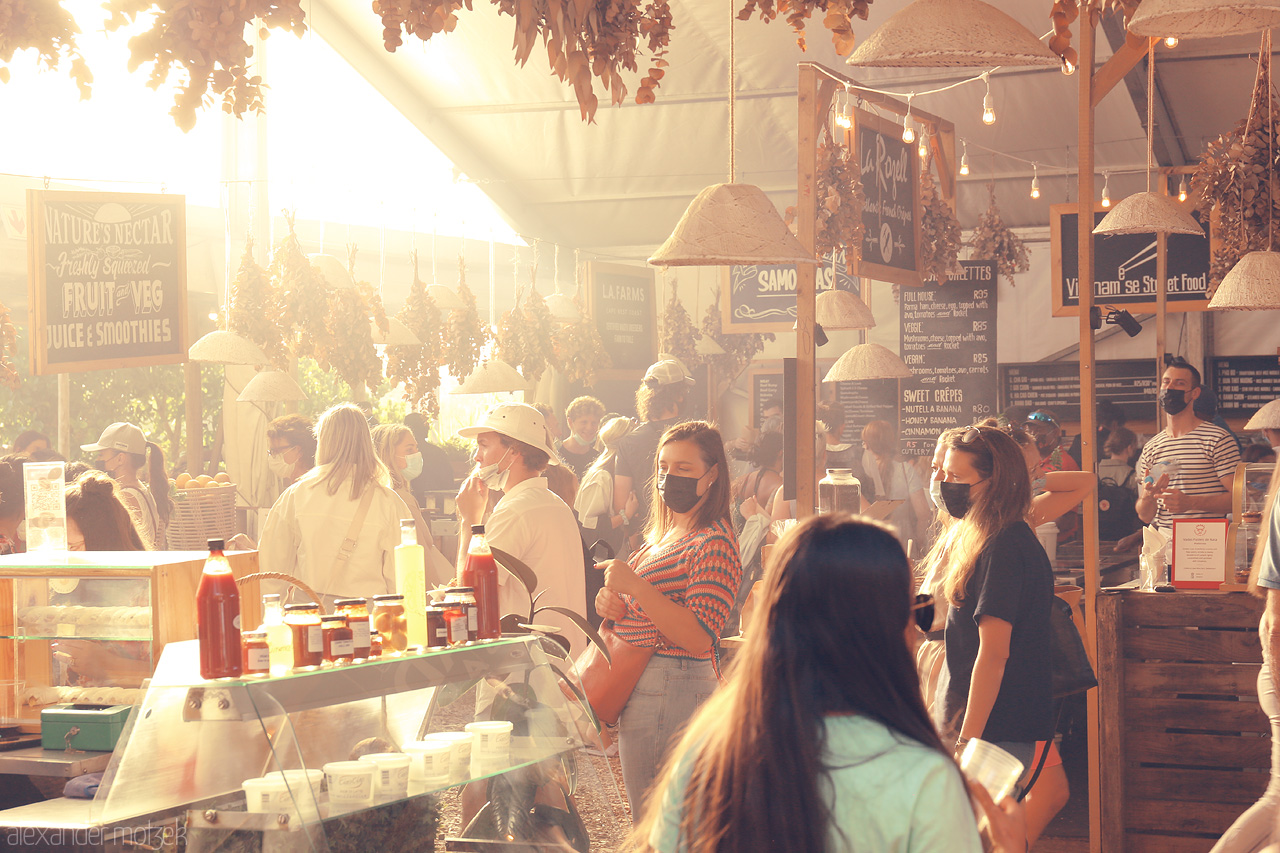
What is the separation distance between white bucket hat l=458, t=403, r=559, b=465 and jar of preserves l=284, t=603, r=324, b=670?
1.97 m

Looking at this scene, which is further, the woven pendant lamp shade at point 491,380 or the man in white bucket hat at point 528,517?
the woven pendant lamp shade at point 491,380

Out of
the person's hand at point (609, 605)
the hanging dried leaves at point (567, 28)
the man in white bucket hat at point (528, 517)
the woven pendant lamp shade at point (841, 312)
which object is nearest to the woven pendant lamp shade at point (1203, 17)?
the hanging dried leaves at point (567, 28)

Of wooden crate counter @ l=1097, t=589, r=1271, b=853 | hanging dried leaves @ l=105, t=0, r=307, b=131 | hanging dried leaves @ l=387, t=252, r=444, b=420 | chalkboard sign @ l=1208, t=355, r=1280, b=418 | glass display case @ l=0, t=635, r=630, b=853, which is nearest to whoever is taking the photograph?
glass display case @ l=0, t=635, r=630, b=853

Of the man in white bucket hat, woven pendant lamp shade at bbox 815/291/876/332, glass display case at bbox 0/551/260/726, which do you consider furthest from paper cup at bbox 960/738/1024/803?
woven pendant lamp shade at bbox 815/291/876/332

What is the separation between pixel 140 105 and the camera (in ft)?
37.1

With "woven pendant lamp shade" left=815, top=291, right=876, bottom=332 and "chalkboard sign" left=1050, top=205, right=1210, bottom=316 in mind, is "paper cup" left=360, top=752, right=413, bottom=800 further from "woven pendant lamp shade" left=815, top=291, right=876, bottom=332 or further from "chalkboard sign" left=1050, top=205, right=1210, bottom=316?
"chalkboard sign" left=1050, top=205, right=1210, bottom=316

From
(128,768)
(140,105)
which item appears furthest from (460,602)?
(140,105)

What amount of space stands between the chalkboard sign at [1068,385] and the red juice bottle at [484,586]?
10.2 metres

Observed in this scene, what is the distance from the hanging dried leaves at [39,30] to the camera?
3150 mm

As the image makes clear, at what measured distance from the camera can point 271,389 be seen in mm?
8406

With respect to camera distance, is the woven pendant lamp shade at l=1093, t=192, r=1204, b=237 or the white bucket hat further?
the woven pendant lamp shade at l=1093, t=192, r=1204, b=237

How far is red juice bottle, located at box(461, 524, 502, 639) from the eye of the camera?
9.95ft

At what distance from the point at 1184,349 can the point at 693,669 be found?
11.0 m

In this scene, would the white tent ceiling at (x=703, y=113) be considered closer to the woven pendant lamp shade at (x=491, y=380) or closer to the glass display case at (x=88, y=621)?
the woven pendant lamp shade at (x=491, y=380)
